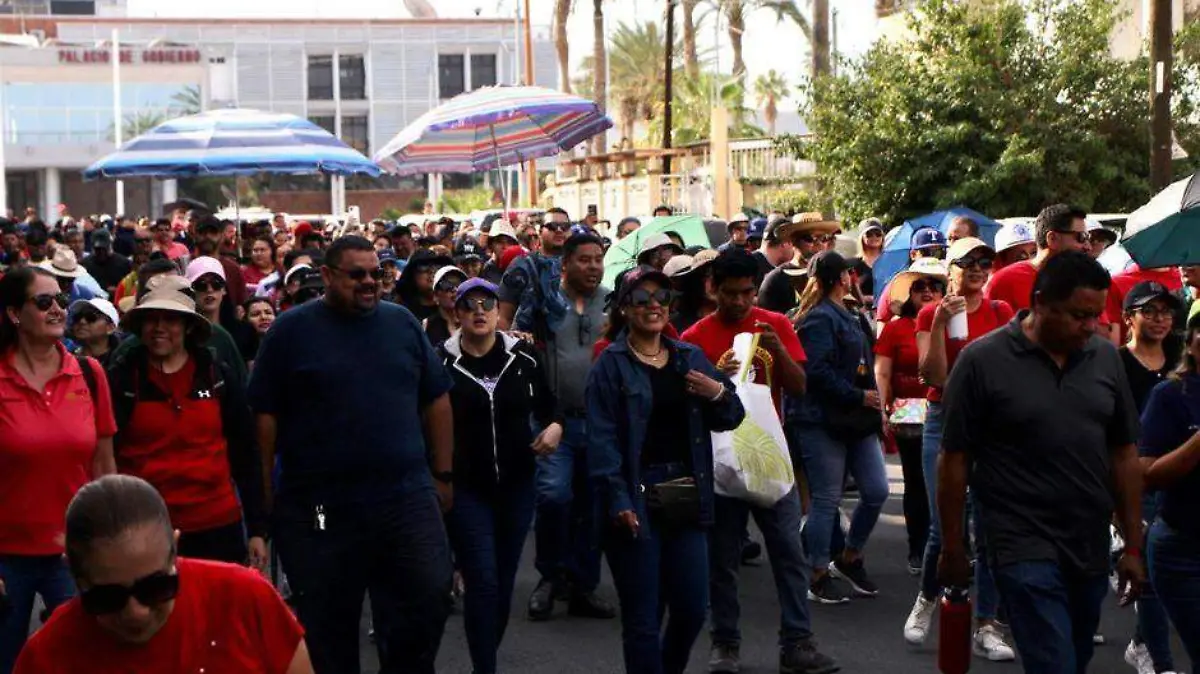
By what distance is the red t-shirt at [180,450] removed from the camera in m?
7.28

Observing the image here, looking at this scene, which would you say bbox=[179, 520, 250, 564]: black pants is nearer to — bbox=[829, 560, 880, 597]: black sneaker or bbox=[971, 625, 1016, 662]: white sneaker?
bbox=[971, 625, 1016, 662]: white sneaker

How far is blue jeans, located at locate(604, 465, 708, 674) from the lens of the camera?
7.33 metres

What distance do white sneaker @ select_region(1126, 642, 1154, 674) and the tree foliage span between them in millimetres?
15297

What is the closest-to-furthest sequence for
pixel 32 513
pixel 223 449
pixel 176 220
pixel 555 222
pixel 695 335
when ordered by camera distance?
pixel 32 513 < pixel 223 449 < pixel 695 335 < pixel 555 222 < pixel 176 220

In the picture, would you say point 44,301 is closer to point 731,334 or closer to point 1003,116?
point 731,334

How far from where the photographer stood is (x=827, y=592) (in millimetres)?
10117

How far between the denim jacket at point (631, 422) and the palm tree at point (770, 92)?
72.0 metres

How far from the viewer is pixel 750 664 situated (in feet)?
28.9

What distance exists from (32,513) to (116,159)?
12.2 m

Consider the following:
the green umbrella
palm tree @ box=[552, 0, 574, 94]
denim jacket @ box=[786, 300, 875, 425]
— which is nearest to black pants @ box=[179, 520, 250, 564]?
denim jacket @ box=[786, 300, 875, 425]

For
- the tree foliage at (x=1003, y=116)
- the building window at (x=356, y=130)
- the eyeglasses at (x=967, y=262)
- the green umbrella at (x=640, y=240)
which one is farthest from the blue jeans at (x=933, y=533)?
the building window at (x=356, y=130)

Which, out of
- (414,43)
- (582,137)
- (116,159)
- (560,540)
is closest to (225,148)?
(116,159)

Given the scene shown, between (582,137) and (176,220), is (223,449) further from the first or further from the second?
(176,220)

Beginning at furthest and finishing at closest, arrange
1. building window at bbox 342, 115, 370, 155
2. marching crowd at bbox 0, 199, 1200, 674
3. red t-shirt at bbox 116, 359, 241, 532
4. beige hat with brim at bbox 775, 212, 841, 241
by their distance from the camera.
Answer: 1. building window at bbox 342, 115, 370, 155
2. beige hat with brim at bbox 775, 212, 841, 241
3. red t-shirt at bbox 116, 359, 241, 532
4. marching crowd at bbox 0, 199, 1200, 674
